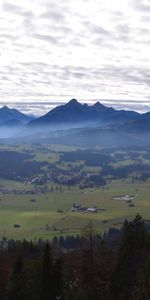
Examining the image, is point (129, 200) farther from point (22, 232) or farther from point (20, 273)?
point (20, 273)

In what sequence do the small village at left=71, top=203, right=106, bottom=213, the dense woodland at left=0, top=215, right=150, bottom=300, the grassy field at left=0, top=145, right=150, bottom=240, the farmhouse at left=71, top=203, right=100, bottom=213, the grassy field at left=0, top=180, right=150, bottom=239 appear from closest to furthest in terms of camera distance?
1. the dense woodland at left=0, top=215, right=150, bottom=300
2. the grassy field at left=0, top=145, right=150, bottom=240
3. the grassy field at left=0, top=180, right=150, bottom=239
4. the small village at left=71, top=203, right=106, bottom=213
5. the farmhouse at left=71, top=203, right=100, bottom=213

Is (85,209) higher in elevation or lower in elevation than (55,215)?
higher

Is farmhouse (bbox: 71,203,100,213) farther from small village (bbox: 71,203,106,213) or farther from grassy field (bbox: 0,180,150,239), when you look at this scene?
grassy field (bbox: 0,180,150,239)

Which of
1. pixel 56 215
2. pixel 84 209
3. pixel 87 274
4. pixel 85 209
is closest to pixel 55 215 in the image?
pixel 56 215

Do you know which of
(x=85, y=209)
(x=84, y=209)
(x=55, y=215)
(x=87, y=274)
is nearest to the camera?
(x=87, y=274)

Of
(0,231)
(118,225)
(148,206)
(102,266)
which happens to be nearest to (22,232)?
(0,231)

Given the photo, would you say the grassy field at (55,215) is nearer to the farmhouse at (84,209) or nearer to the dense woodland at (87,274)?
the farmhouse at (84,209)

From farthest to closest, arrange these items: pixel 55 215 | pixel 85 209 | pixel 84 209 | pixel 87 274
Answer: pixel 85 209
pixel 84 209
pixel 55 215
pixel 87 274

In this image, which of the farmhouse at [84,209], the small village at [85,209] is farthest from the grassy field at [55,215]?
the farmhouse at [84,209]

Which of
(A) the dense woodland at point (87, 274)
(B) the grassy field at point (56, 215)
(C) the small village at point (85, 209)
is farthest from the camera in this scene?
(C) the small village at point (85, 209)

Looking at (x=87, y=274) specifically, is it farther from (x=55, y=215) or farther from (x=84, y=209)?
(x=84, y=209)

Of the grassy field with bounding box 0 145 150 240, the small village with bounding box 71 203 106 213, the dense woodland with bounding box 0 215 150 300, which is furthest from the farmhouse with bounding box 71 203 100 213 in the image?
the dense woodland with bounding box 0 215 150 300
